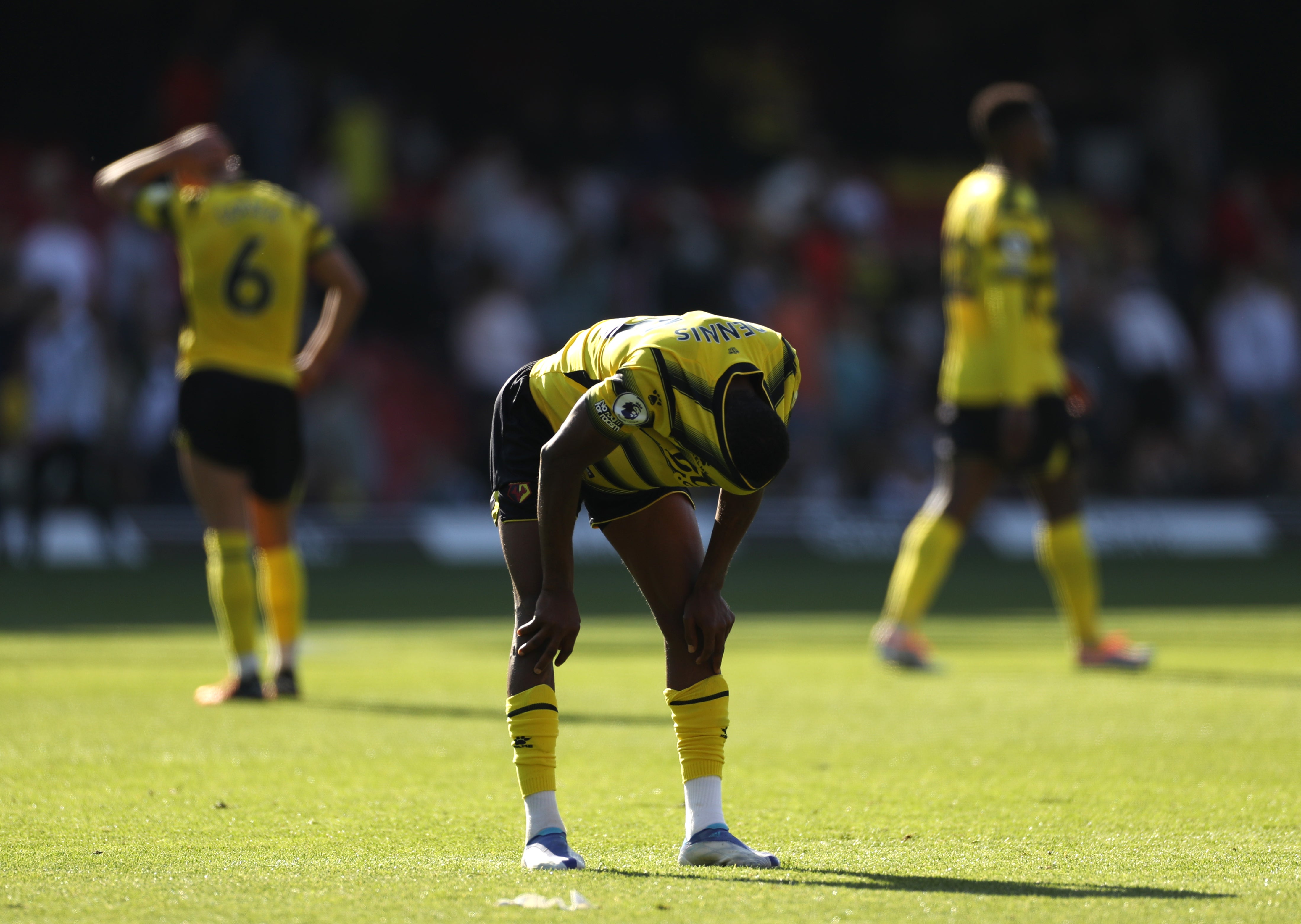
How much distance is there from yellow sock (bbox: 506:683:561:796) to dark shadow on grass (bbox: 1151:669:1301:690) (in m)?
4.29

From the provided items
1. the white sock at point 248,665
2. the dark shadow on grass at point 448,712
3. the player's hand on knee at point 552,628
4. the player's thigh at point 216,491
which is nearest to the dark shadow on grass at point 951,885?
the player's hand on knee at point 552,628

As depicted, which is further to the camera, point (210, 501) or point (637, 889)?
point (210, 501)

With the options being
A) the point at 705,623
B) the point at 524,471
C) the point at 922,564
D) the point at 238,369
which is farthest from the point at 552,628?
the point at 922,564

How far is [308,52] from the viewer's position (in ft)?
64.1

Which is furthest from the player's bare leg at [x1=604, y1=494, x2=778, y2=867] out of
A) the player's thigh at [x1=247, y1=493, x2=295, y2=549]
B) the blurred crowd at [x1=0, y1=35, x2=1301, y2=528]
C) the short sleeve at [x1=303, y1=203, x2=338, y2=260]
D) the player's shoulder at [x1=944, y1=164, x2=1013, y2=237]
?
the blurred crowd at [x1=0, y1=35, x2=1301, y2=528]

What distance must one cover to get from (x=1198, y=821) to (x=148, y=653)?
5.86 metres

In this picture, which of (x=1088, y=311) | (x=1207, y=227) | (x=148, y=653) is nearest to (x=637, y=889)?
(x=148, y=653)

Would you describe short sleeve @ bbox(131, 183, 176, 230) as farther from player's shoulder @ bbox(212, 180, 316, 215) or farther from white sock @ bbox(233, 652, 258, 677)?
white sock @ bbox(233, 652, 258, 677)

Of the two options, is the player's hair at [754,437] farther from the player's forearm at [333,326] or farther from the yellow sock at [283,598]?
the player's forearm at [333,326]

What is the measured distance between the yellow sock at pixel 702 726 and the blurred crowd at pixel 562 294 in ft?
36.5

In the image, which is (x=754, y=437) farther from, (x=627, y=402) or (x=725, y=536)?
(x=725, y=536)

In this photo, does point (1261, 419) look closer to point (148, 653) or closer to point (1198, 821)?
point (148, 653)

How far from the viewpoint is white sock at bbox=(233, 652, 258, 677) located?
7.14 metres

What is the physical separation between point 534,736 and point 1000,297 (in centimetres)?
467
